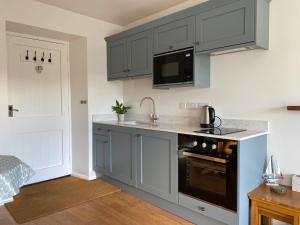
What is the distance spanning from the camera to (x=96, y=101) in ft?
11.8

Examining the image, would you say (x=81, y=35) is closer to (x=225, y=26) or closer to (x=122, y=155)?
(x=122, y=155)

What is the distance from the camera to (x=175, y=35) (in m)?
2.71

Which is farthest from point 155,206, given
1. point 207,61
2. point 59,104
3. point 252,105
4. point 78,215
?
point 59,104

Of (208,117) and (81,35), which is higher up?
(81,35)

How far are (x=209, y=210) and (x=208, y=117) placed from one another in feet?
3.09

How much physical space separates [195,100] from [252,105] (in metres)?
0.70

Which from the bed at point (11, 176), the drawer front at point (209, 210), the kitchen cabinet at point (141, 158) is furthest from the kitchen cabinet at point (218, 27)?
the bed at point (11, 176)

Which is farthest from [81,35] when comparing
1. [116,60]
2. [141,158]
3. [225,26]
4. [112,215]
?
[112,215]

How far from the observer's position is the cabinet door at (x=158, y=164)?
8.04 feet

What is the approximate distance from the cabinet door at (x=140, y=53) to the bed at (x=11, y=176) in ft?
6.54

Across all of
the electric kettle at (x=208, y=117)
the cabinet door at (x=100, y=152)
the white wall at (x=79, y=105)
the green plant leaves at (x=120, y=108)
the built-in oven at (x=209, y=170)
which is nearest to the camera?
the built-in oven at (x=209, y=170)

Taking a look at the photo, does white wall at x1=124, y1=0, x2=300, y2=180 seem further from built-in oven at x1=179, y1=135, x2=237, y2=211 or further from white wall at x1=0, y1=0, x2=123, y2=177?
white wall at x1=0, y1=0, x2=123, y2=177

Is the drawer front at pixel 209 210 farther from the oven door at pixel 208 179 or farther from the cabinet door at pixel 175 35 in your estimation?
the cabinet door at pixel 175 35

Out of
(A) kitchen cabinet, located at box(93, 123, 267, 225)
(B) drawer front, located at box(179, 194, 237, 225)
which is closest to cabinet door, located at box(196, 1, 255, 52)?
(A) kitchen cabinet, located at box(93, 123, 267, 225)
